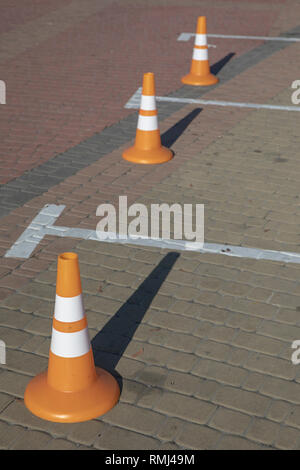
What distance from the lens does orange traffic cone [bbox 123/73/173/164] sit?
23.8ft

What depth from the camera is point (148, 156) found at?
23.8 ft

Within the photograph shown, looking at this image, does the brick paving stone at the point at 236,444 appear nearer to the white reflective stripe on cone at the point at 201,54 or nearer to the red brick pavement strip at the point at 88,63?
the red brick pavement strip at the point at 88,63

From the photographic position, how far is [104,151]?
Result: 7613 mm

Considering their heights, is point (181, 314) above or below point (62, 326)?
below

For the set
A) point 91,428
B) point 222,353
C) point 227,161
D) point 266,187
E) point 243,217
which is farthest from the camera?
point 227,161

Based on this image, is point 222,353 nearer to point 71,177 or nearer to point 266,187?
point 266,187

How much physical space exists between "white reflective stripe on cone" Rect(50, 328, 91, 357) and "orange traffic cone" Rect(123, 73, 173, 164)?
12.5ft

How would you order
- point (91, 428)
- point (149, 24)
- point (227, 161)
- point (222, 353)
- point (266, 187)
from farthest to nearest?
point (149, 24), point (227, 161), point (266, 187), point (222, 353), point (91, 428)

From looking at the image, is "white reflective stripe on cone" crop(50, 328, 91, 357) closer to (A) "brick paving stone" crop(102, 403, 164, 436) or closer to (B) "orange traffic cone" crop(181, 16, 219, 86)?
(A) "brick paving stone" crop(102, 403, 164, 436)

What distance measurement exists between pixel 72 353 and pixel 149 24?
465 inches

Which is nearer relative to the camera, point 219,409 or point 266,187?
point 219,409

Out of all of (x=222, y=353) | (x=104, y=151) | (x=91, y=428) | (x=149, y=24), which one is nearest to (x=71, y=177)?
(x=104, y=151)

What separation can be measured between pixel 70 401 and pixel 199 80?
7250 millimetres

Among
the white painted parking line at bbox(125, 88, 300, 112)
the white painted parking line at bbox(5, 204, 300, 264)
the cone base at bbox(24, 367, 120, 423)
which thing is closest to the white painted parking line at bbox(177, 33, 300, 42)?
the white painted parking line at bbox(125, 88, 300, 112)
